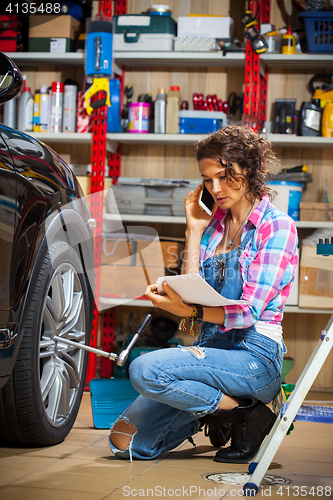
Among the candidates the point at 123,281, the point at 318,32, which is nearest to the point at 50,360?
the point at 123,281

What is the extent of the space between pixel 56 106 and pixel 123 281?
1.19 meters

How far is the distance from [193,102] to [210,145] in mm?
2011

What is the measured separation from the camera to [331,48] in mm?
3424

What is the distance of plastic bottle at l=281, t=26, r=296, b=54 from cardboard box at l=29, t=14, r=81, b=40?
1345 mm

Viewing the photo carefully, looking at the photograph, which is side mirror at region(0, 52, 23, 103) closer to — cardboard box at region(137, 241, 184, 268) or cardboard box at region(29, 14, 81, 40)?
cardboard box at region(137, 241, 184, 268)

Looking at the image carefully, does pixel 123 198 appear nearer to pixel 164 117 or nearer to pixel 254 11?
pixel 164 117

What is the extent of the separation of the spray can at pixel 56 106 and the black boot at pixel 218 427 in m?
2.25

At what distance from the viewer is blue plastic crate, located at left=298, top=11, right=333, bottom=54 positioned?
3.42 meters

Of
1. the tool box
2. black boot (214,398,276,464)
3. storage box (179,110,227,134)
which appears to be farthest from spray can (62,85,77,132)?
black boot (214,398,276,464)

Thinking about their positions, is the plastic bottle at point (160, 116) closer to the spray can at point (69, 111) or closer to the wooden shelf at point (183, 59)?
the wooden shelf at point (183, 59)

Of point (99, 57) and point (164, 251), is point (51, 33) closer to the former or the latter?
point (99, 57)

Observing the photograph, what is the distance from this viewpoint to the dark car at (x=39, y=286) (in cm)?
153

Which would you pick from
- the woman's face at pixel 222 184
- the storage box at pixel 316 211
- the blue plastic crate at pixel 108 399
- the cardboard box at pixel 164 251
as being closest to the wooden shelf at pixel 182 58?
the storage box at pixel 316 211

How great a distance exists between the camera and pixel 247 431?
1.90 metres
